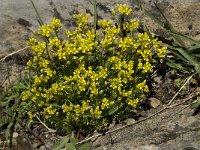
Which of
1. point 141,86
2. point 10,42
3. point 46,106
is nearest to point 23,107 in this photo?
point 46,106

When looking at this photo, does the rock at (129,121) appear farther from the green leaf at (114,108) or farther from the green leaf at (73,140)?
the green leaf at (73,140)

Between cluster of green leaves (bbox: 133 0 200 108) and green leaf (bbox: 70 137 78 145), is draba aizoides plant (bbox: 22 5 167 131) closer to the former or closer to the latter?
green leaf (bbox: 70 137 78 145)

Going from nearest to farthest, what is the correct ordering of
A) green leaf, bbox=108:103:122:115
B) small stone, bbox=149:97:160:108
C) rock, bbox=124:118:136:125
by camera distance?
green leaf, bbox=108:103:122:115
rock, bbox=124:118:136:125
small stone, bbox=149:97:160:108

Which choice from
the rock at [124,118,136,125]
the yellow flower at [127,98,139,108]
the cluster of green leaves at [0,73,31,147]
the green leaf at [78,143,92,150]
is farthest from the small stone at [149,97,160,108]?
the cluster of green leaves at [0,73,31,147]

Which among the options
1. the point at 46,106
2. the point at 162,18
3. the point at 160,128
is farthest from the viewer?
the point at 162,18

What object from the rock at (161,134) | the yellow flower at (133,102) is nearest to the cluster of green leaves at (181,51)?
the rock at (161,134)

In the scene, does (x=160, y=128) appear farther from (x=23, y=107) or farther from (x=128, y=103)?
(x=23, y=107)

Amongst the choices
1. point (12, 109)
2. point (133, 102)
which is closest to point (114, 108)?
point (133, 102)
